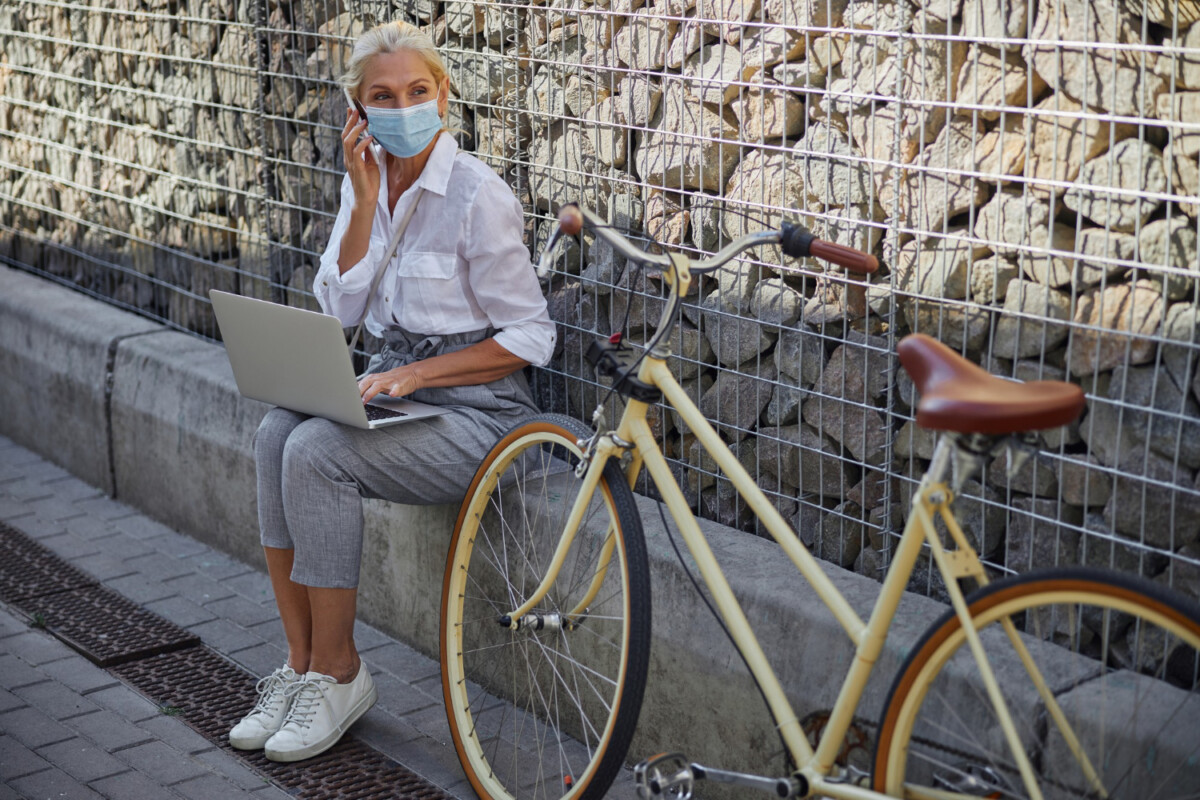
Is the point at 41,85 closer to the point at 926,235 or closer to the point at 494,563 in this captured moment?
the point at 494,563

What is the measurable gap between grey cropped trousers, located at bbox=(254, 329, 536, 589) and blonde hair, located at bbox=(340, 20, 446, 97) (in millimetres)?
701

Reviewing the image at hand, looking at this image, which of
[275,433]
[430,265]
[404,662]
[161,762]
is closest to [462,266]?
[430,265]

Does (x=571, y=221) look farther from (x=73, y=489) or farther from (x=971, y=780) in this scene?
(x=73, y=489)

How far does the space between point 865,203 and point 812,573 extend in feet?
3.02

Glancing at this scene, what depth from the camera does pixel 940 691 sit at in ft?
8.30

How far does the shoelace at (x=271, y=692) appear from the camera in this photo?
11.5 feet

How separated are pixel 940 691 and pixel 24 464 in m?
4.42

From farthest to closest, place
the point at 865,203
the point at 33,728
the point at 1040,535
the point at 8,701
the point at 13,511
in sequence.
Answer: the point at 13,511
the point at 8,701
the point at 33,728
the point at 865,203
the point at 1040,535

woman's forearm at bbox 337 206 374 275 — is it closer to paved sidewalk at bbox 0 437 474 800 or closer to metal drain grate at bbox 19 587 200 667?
paved sidewalk at bbox 0 437 474 800

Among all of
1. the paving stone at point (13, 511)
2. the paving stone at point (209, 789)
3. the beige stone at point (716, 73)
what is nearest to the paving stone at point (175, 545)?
the paving stone at point (13, 511)

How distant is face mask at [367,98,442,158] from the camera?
343 cm

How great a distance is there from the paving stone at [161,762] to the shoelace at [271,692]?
0.71 ft

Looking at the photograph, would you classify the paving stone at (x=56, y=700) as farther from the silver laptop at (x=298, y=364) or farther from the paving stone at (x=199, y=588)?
the silver laptop at (x=298, y=364)

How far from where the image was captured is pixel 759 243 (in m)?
2.57
